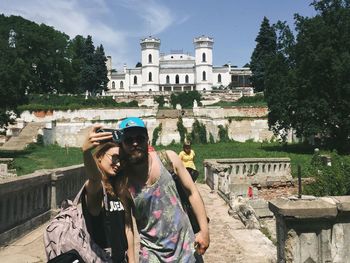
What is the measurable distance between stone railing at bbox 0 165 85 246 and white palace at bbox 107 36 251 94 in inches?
3404

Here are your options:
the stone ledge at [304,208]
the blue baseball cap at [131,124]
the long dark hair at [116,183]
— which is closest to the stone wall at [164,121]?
the stone ledge at [304,208]

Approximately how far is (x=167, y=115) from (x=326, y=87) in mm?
17805

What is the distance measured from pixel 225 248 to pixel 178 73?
94374 millimetres

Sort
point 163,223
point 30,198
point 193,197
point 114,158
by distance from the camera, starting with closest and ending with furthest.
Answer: point 163,223
point 193,197
point 114,158
point 30,198

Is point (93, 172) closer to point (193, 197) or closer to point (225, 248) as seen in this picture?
point (193, 197)

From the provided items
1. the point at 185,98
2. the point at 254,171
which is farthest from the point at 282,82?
the point at 185,98

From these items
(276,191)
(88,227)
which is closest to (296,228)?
(88,227)

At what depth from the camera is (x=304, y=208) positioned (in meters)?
3.72

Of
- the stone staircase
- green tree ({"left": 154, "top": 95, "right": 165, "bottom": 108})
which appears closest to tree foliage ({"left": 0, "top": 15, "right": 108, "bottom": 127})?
green tree ({"left": 154, "top": 95, "right": 165, "bottom": 108})

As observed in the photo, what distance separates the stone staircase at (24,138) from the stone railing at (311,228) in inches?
1354

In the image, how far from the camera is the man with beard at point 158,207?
297 centimetres

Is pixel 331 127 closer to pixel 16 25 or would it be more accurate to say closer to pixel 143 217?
pixel 143 217

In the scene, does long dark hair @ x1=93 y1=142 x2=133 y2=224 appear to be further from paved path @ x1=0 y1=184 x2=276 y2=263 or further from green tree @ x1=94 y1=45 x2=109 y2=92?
green tree @ x1=94 y1=45 x2=109 y2=92

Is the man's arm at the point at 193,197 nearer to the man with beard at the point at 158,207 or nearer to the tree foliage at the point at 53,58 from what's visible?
the man with beard at the point at 158,207
